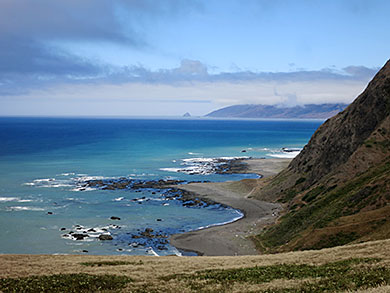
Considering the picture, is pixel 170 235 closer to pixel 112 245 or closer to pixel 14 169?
pixel 112 245

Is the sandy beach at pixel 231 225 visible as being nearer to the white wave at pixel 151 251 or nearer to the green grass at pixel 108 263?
the white wave at pixel 151 251

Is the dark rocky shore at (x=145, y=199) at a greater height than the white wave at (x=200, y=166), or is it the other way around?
the white wave at (x=200, y=166)

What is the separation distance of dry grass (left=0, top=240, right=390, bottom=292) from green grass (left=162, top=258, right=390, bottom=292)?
32 cm

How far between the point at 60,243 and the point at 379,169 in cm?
Answer: 4621

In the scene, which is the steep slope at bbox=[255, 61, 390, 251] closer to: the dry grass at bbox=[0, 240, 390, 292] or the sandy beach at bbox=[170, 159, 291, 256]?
the sandy beach at bbox=[170, 159, 291, 256]

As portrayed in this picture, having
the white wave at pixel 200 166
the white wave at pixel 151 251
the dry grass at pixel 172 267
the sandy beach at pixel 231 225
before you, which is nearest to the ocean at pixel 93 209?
the white wave at pixel 151 251

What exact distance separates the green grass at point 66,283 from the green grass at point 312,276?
3.32m

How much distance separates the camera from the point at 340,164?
6475 cm

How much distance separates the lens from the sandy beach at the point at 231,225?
49969 millimetres

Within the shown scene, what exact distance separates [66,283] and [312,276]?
565 inches

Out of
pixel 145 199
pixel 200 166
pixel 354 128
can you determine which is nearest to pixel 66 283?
pixel 145 199

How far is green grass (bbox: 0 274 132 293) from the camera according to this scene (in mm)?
20781

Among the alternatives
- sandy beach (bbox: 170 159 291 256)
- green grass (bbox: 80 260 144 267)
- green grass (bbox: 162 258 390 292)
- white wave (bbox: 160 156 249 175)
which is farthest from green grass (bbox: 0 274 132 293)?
white wave (bbox: 160 156 249 175)

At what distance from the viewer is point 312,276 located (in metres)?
21.5
